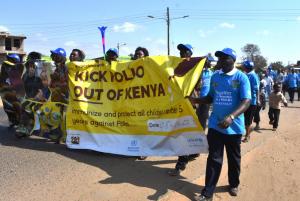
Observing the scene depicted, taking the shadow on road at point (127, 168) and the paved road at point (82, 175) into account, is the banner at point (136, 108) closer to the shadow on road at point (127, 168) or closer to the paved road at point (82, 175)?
the shadow on road at point (127, 168)

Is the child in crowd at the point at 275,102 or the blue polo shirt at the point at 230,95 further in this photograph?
the child in crowd at the point at 275,102

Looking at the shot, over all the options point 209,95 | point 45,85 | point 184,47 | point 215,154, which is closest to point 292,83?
point 45,85

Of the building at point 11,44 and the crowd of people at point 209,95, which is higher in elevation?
the building at point 11,44

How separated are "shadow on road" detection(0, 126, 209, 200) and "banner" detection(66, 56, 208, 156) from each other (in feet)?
0.64

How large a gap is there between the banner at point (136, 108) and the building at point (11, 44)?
6728 cm

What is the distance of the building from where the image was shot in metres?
73.2

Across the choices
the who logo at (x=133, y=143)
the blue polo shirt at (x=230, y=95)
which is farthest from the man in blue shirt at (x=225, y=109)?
the who logo at (x=133, y=143)

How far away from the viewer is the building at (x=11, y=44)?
73188 mm

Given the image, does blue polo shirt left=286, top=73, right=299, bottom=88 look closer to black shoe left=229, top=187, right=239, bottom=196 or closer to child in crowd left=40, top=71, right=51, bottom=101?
child in crowd left=40, top=71, right=51, bottom=101

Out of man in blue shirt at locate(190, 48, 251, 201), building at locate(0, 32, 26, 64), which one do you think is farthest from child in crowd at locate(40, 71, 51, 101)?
building at locate(0, 32, 26, 64)

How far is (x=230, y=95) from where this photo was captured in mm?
5309

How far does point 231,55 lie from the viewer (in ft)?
17.4

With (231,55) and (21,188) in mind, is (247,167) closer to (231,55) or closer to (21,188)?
(231,55)

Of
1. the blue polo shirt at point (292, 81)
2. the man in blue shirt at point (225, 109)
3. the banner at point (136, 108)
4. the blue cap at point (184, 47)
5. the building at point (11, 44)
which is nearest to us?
the man in blue shirt at point (225, 109)
